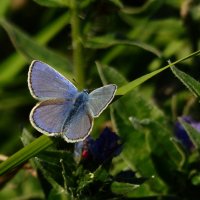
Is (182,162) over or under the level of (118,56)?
under

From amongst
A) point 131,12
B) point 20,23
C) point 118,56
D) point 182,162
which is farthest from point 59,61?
point 20,23

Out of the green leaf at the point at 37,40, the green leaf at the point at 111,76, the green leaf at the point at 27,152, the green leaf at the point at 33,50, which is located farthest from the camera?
the green leaf at the point at 37,40

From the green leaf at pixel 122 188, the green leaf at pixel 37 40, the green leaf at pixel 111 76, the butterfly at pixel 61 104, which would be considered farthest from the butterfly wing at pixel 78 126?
the green leaf at pixel 37 40

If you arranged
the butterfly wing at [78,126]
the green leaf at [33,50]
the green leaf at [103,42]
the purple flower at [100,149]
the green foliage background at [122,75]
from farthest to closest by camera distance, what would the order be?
the green leaf at [33,50]
the green leaf at [103,42]
the green foliage background at [122,75]
the purple flower at [100,149]
the butterfly wing at [78,126]

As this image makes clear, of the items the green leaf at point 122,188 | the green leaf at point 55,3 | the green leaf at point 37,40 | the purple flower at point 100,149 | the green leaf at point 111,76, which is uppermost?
the green leaf at point 55,3

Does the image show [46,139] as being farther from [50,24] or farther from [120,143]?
[50,24]

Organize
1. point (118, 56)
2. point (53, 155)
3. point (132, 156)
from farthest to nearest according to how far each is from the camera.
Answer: point (118, 56)
point (132, 156)
point (53, 155)

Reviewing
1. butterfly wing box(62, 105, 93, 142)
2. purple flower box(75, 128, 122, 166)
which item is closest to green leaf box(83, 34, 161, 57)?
purple flower box(75, 128, 122, 166)

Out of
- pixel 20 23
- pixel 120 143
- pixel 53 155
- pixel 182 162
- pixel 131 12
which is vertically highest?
pixel 20 23

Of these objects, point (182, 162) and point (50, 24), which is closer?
point (182, 162)

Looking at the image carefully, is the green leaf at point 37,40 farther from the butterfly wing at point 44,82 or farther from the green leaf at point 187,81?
the green leaf at point 187,81
